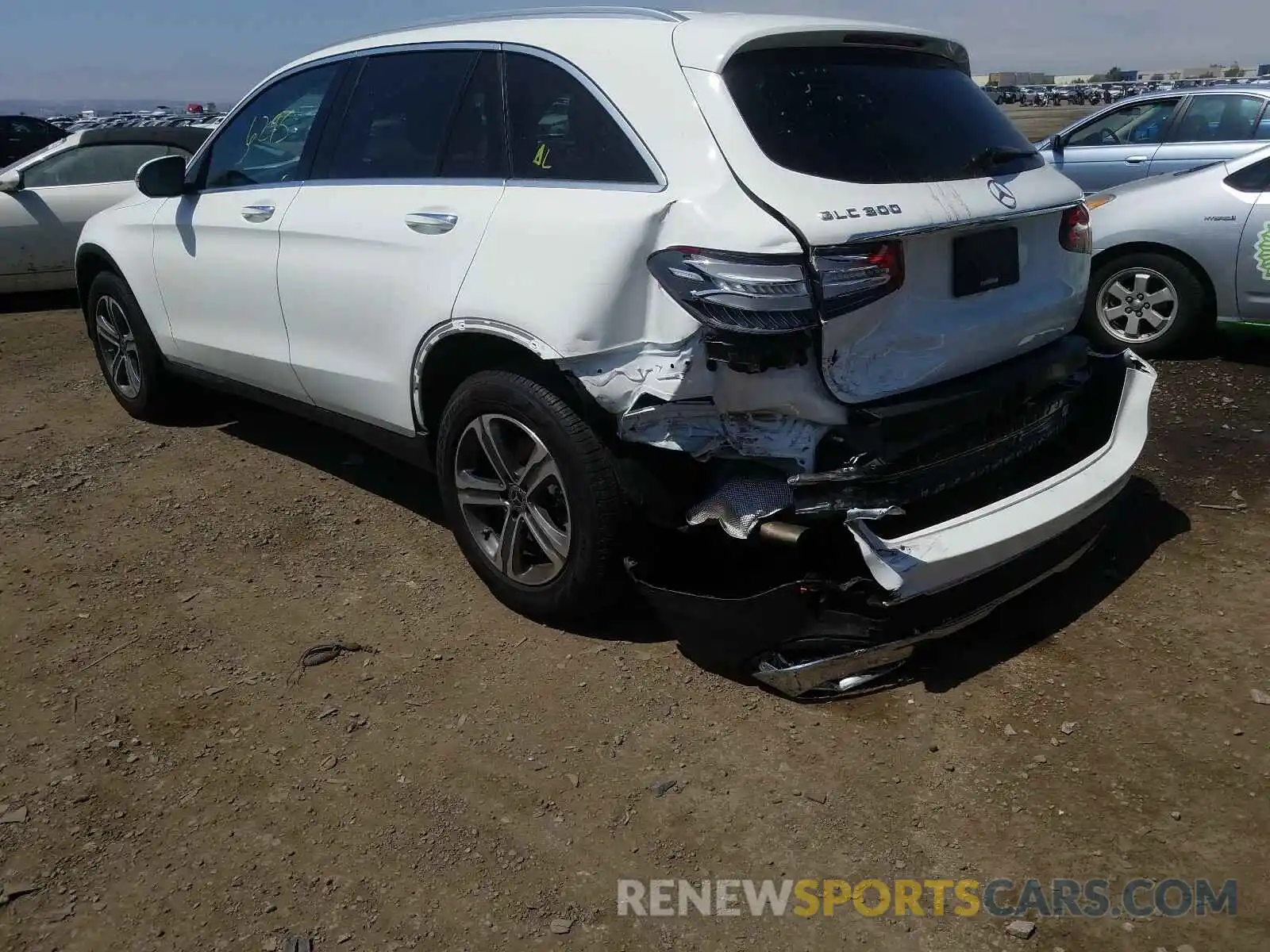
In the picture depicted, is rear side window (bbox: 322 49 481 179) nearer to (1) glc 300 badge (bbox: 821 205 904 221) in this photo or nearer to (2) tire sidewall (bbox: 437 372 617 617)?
(2) tire sidewall (bbox: 437 372 617 617)

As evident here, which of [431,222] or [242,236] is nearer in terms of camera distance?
[431,222]

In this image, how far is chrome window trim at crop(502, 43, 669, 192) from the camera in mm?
2992

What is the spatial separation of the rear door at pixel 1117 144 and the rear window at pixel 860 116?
7972 millimetres

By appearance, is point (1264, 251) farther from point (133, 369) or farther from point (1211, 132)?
point (133, 369)

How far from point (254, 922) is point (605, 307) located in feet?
5.83

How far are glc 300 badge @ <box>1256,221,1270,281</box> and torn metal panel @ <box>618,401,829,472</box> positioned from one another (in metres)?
4.45

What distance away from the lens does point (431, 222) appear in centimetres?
356

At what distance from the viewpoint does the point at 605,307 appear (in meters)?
2.98

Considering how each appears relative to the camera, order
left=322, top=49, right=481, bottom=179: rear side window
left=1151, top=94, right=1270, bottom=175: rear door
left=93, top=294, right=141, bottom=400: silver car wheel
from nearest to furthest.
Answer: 1. left=322, top=49, right=481, bottom=179: rear side window
2. left=93, top=294, right=141, bottom=400: silver car wheel
3. left=1151, top=94, right=1270, bottom=175: rear door

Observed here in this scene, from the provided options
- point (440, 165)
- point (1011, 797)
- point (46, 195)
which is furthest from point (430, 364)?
point (46, 195)

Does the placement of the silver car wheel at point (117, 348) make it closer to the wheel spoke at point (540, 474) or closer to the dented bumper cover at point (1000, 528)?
the wheel spoke at point (540, 474)

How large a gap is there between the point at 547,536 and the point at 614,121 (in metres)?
1.30

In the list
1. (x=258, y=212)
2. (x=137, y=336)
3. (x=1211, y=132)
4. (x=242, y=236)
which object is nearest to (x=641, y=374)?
(x=258, y=212)

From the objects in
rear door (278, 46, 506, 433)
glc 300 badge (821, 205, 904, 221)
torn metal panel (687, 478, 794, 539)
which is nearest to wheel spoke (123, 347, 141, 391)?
rear door (278, 46, 506, 433)
